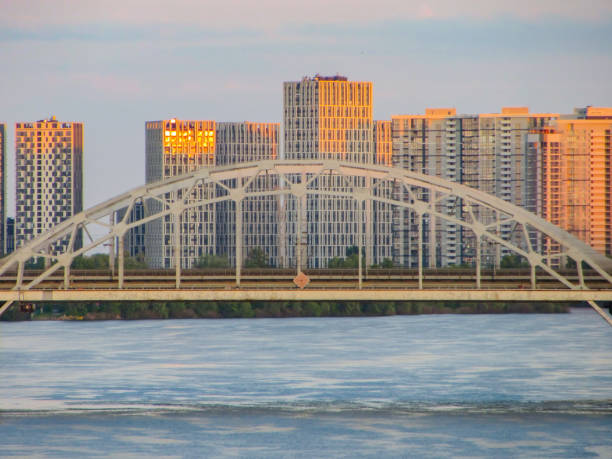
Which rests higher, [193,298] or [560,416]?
[193,298]

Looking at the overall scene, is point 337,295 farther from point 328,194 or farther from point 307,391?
point 307,391

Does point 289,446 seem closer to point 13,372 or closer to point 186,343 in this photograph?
point 13,372

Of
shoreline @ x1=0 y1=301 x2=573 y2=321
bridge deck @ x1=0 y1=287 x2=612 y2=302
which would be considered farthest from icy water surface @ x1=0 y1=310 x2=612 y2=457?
shoreline @ x1=0 y1=301 x2=573 y2=321

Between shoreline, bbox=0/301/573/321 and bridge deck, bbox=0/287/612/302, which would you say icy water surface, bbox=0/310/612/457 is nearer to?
bridge deck, bbox=0/287/612/302

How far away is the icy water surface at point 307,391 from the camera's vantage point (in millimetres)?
64125

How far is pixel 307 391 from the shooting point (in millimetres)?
83688

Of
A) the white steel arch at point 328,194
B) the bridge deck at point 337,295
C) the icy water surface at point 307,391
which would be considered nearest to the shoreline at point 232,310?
the icy water surface at point 307,391

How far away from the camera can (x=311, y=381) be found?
89.4m

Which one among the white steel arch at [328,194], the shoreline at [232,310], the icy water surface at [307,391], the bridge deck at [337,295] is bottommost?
the icy water surface at [307,391]

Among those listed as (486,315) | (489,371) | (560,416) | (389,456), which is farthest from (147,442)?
(486,315)

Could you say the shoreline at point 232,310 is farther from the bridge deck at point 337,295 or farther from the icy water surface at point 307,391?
the bridge deck at point 337,295

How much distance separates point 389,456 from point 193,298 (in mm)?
13966

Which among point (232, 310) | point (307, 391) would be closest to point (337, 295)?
point (307, 391)

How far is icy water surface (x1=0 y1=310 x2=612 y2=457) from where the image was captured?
6412 cm
